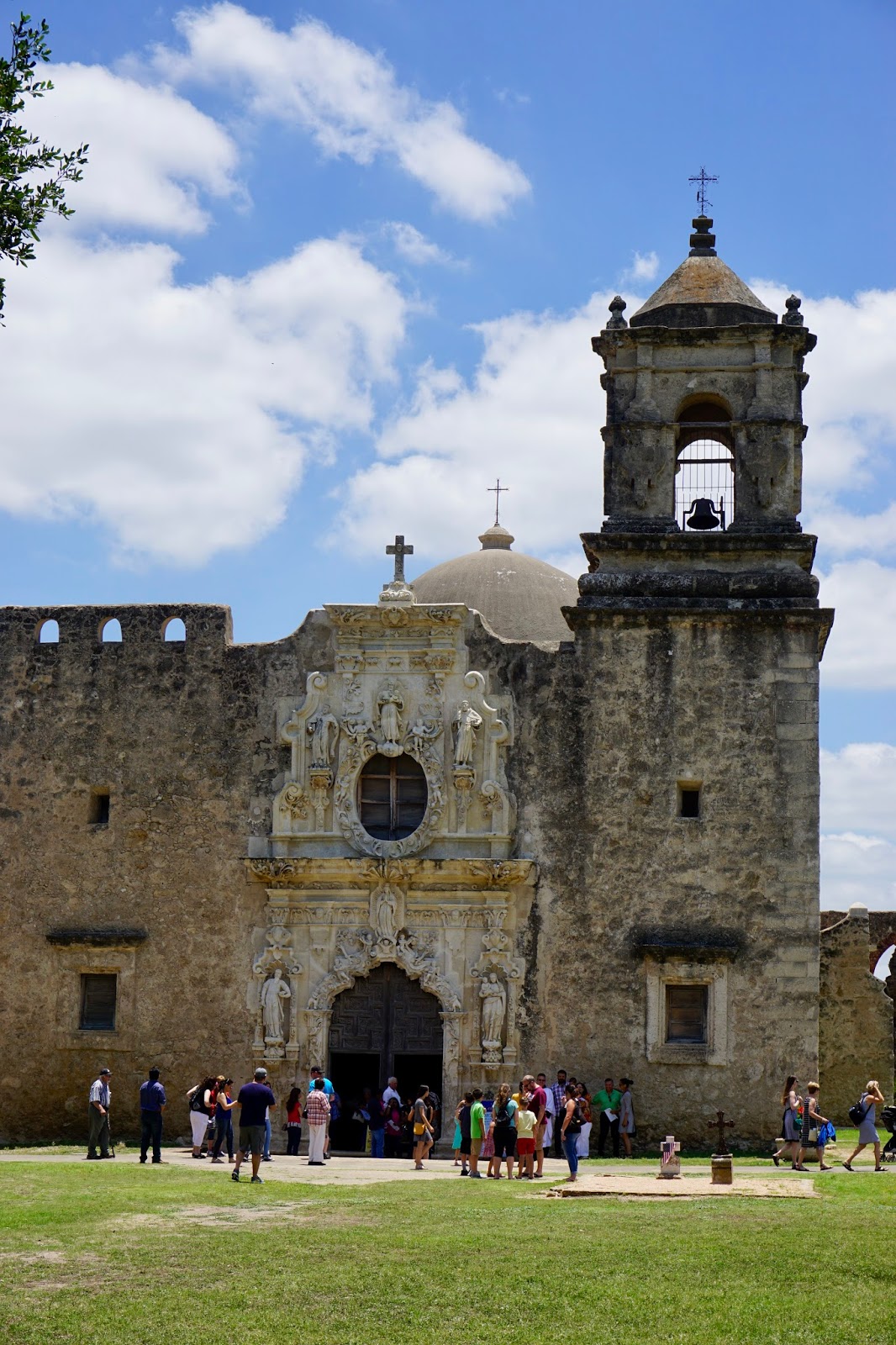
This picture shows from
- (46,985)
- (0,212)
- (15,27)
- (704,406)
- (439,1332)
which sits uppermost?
(704,406)

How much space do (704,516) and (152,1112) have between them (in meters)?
10.8

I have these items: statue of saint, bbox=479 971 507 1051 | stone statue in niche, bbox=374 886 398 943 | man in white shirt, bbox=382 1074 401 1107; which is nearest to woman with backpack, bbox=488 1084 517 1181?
man in white shirt, bbox=382 1074 401 1107

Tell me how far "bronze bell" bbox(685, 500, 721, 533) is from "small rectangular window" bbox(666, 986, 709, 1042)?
20.5 ft

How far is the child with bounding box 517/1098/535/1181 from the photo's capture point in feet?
68.6

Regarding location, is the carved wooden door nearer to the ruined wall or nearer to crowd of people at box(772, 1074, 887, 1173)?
the ruined wall

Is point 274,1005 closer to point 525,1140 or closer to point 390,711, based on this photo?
point 390,711

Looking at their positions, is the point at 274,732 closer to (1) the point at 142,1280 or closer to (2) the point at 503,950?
(2) the point at 503,950

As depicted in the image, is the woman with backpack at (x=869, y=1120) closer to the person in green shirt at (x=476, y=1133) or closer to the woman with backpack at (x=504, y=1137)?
the woman with backpack at (x=504, y=1137)

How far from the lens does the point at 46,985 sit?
1031 inches

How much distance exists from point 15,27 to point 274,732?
49.0ft

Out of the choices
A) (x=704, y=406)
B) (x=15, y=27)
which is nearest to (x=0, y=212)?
(x=15, y=27)

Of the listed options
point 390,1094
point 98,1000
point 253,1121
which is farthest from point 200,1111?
point 253,1121

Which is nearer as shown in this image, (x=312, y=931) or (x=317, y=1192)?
(x=317, y=1192)

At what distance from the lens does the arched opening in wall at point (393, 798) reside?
25.6 metres
